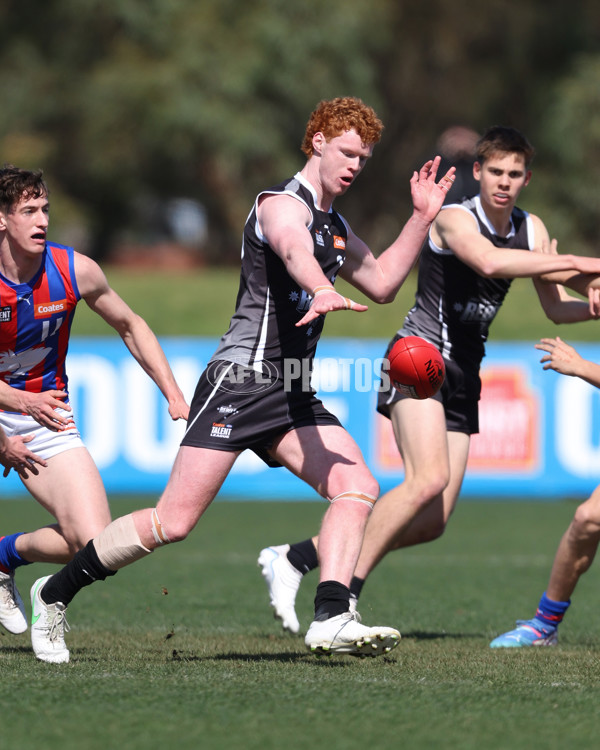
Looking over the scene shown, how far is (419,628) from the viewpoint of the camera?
663cm

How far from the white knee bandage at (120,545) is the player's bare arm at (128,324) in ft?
1.93

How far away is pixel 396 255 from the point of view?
555 centimetres

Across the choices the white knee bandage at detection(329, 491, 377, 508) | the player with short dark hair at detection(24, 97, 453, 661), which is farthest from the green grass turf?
the white knee bandage at detection(329, 491, 377, 508)

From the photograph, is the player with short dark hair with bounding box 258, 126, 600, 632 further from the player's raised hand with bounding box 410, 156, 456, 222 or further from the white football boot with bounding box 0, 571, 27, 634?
the white football boot with bounding box 0, 571, 27, 634

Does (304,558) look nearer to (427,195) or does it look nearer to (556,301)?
(556,301)

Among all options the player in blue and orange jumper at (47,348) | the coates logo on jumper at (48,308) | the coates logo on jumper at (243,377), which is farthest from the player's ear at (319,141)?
the coates logo on jumper at (48,308)

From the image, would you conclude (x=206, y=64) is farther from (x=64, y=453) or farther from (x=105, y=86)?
(x=64, y=453)

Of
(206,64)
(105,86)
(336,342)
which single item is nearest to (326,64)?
(206,64)

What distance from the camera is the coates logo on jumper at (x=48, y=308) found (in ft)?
17.9

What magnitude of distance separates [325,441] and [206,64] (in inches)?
879

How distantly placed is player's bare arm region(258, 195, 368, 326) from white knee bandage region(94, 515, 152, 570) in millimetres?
1233

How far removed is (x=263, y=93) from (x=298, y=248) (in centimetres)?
2272

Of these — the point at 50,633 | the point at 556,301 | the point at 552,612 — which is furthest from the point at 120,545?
the point at 556,301

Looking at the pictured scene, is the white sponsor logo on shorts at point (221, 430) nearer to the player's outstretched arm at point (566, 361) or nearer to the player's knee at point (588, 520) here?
the player's outstretched arm at point (566, 361)
